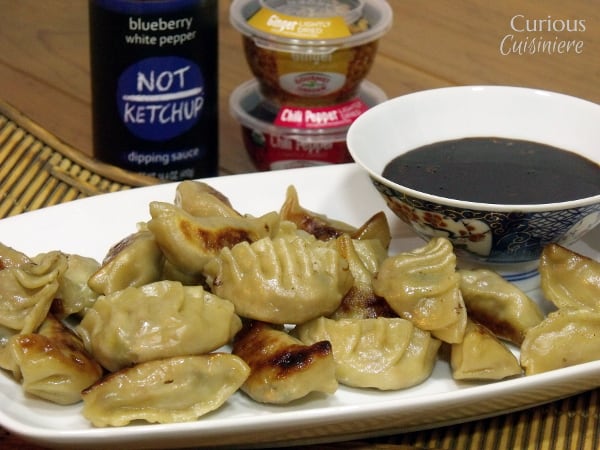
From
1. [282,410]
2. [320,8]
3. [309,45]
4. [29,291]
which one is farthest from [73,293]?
[320,8]

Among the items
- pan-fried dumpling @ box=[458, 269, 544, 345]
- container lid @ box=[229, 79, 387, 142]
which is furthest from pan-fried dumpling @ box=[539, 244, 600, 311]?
container lid @ box=[229, 79, 387, 142]

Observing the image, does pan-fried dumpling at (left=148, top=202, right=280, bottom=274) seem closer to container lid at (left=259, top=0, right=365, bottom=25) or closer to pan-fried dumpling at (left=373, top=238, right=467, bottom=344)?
pan-fried dumpling at (left=373, top=238, right=467, bottom=344)

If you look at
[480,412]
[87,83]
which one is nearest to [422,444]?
[480,412]

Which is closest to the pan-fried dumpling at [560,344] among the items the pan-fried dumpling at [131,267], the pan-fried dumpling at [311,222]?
the pan-fried dumpling at [311,222]

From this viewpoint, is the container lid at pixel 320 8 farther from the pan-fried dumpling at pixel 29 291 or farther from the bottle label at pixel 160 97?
the pan-fried dumpling at pixel 29 291

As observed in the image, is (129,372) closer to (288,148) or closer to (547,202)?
(547,202)

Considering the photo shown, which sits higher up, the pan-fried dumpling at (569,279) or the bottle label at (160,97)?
the pan-fried dumpling at (569,279)

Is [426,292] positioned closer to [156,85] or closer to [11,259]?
[11,259]
